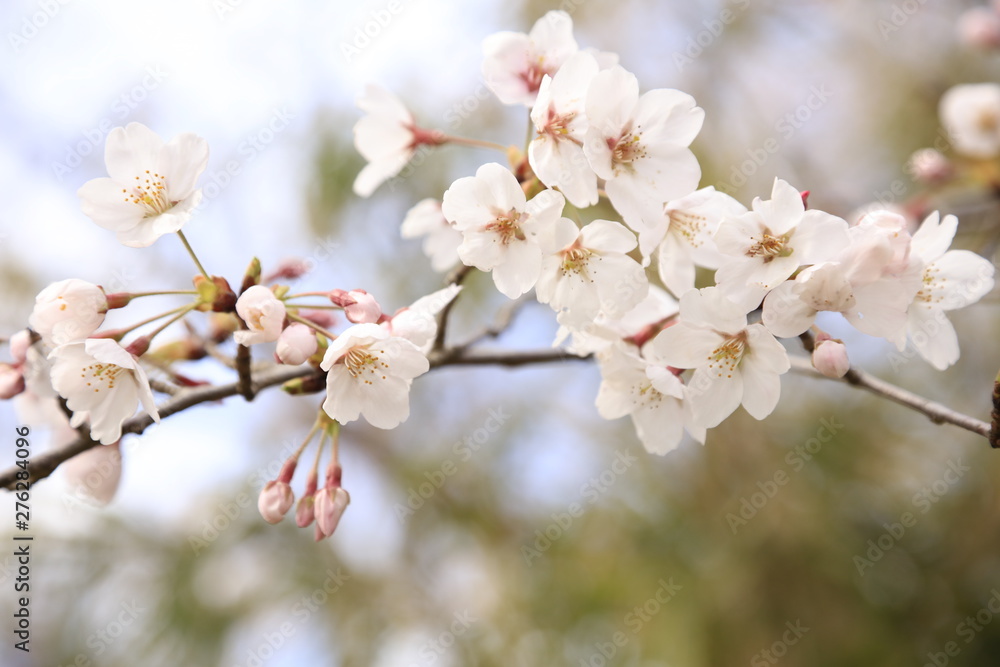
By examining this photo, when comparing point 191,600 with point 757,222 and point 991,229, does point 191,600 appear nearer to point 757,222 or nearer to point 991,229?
point 757,222

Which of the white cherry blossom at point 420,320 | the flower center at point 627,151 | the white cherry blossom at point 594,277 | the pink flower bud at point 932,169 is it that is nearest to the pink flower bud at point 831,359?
the white cherry blossom at point 594,277

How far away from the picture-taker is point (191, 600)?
2648 millimetres

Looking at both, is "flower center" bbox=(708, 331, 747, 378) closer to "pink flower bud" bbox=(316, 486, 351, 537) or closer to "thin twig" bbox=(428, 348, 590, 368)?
"thin twig" bbox=(428, 348, 590, 368)

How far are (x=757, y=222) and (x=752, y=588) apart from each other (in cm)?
191

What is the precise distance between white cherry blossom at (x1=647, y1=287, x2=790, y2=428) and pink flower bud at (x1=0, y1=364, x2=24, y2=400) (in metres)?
0.86

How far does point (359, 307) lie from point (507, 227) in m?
0.21

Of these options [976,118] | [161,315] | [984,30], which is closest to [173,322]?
[161,315]

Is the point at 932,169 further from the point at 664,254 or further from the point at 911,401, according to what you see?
the point at 664,254

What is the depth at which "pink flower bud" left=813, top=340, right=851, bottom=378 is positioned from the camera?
2.66 ft

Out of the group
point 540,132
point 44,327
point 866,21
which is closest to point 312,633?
point 44,327

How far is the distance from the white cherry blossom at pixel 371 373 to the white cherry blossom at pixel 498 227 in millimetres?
141

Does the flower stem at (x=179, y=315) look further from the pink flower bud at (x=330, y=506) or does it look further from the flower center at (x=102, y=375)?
the pink flower bud at (x=330, y=506)

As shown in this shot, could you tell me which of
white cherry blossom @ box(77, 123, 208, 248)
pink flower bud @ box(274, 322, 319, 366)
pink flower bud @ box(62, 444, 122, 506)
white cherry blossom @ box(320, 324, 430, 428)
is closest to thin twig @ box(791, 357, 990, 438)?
white cherry blossom @ box(320, 324, 430, 428)

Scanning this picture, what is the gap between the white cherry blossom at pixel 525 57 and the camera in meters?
1.00
